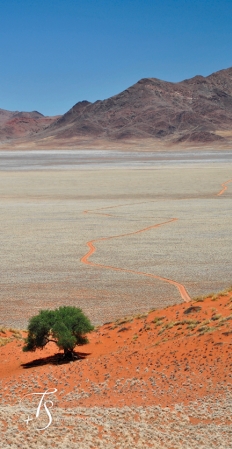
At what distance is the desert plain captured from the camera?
8.88 metres

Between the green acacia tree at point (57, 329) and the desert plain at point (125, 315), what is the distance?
274 mm

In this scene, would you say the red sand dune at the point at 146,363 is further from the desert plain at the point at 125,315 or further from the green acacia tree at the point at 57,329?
the green acacia tree at the point at 57,329

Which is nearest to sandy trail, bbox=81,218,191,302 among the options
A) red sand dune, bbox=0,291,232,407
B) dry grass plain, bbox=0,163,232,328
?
dry grass plain, bbox=0,163,232,328

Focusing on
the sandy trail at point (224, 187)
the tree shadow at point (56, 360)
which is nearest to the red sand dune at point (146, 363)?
the tree shadow at point (56, 360)

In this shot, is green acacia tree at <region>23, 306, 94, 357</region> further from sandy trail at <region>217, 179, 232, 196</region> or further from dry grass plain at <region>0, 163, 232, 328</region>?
sandy trail at <region>217, 179, 232, 196</region>

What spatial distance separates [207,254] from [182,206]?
16603mm

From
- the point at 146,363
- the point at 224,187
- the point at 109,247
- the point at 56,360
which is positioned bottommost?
the point at 224,187

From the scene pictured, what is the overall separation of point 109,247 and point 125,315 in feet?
35.7

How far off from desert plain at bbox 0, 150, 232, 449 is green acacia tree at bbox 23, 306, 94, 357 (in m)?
0.27

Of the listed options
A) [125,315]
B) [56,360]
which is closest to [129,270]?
[125,315]

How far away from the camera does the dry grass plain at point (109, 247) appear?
1922 cm

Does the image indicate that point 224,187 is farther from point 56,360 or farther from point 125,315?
point 56,360

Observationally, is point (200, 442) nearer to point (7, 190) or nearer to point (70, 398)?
point (70, 398)

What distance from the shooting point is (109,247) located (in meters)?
27.8
